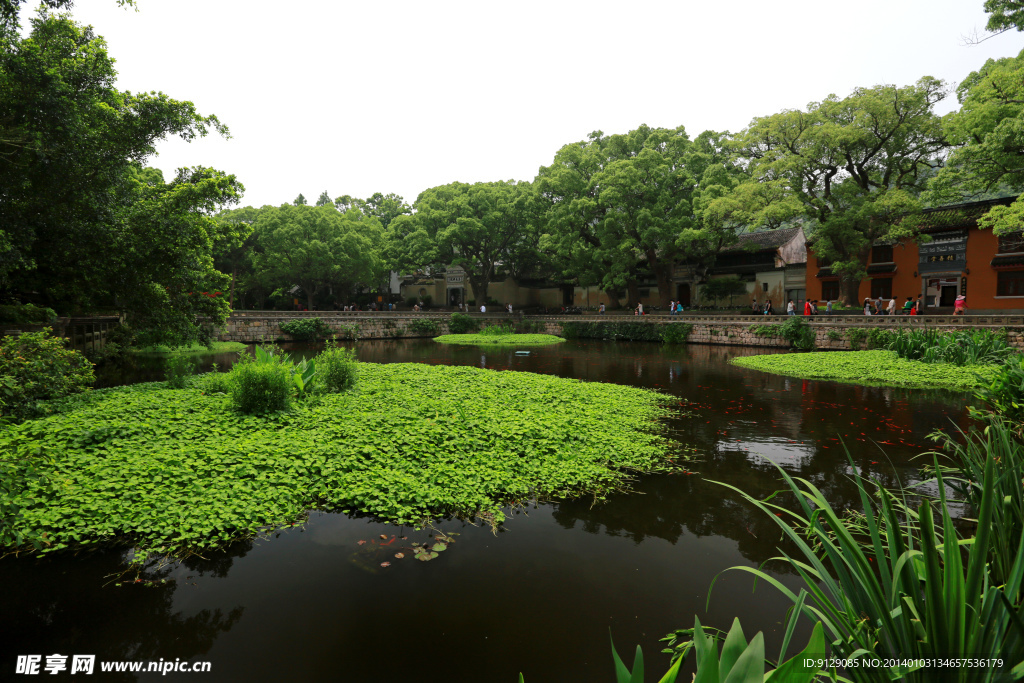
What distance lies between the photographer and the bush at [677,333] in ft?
83.9

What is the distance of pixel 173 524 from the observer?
401 centimetres

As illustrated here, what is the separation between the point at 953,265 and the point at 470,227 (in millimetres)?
28347

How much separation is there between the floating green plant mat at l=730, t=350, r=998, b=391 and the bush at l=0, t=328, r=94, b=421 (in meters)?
16.2

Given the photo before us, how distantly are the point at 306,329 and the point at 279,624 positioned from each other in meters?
26.1

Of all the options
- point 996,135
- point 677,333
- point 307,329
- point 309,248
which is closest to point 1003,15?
point 996,135

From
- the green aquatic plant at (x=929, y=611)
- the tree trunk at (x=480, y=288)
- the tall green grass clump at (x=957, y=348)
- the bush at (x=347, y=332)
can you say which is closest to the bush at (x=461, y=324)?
the tree trunk at (x=480, y=288)

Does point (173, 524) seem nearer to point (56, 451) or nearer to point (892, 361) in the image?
point (56, 451)

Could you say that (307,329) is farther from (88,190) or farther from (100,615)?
(100,615)

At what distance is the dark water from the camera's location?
9.25 feet

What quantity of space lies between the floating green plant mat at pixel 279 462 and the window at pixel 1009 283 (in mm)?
28585

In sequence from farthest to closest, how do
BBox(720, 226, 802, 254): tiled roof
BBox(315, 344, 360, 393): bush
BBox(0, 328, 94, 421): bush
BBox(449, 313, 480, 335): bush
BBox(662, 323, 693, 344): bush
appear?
BBox(720, 226, 802, 254): tiled roof
BBox(449, 313, 480, 335): bush
BBox(662, 323, 693, 344): bush
BBox(315, 344, 360, 393): bush
BBox(0, 328, 94, 421): bush

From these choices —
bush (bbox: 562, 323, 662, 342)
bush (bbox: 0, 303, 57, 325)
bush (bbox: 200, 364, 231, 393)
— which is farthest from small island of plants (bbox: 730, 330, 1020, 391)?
bush (bbox: 0, 303, 57, 325)

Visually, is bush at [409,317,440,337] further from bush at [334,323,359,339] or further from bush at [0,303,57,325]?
bush at [0,303,57,325]

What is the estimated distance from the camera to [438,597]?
338cm
